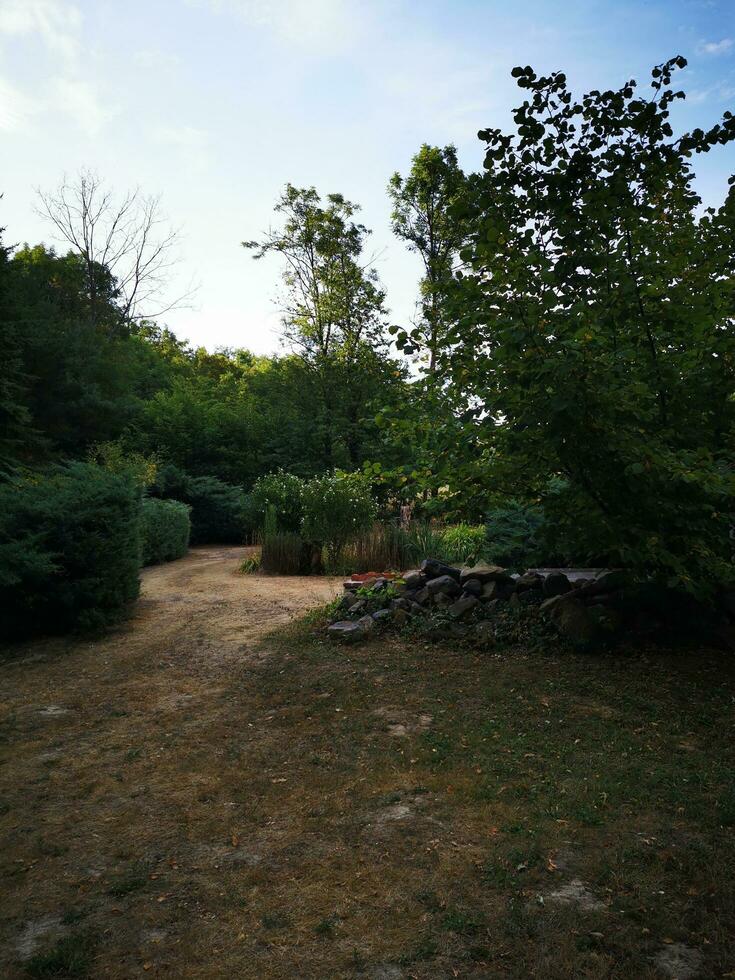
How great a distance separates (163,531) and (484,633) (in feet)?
24.7

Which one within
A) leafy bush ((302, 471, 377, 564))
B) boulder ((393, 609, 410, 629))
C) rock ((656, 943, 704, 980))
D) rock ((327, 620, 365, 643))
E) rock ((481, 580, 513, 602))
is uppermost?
leafy bush ((302, 471, 377, 564))

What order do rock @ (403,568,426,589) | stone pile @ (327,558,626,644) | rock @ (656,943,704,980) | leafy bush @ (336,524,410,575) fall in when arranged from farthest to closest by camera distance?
leafy bush @ (336,524,410,575), rock @ (403,568,426,589), stone pile @ (327,558,626,644), rock @ (656,943,704,980)

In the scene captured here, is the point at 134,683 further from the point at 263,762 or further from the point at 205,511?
the point at 205,511

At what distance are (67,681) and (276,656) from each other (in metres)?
1.56

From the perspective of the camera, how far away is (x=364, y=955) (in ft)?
6.33

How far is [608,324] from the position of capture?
3889 mm

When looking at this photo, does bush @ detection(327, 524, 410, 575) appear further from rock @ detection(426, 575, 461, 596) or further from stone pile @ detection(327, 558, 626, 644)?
rock @ detection(426, 575, 461, 596)

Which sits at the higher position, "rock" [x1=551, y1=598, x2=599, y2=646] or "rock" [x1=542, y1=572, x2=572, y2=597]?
"rock" [x1=542, y1=572, x2=572, y2=597]

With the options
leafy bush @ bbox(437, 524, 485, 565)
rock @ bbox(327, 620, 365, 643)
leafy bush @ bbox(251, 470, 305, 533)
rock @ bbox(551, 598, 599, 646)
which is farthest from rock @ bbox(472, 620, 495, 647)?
leafy bush @ bbox(251, 470, 305, 533)

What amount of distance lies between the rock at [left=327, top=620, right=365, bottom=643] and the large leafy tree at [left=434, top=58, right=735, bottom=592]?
2140 mm

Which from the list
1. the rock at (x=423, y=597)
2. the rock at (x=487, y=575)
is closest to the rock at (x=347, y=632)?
the rock at (x=423, y=597)

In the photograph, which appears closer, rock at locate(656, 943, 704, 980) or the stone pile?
rock at locate(656, 943, 704, 980)

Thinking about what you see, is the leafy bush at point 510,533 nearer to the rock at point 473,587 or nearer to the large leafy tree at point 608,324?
the rock at point 473,587

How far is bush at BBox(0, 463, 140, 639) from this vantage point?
5.90 metres
